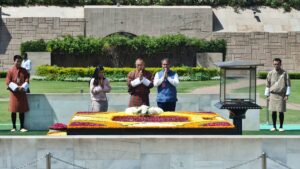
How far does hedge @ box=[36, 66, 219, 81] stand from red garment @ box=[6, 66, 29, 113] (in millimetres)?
15124

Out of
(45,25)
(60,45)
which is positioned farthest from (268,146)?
(45,25)

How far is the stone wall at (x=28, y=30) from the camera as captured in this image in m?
32.5

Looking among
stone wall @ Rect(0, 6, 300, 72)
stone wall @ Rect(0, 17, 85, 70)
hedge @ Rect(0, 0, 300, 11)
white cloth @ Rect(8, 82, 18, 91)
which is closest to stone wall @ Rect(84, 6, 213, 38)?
stone wall @ Rect(0, 6, 300, 72)

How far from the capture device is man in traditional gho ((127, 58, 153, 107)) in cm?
1202

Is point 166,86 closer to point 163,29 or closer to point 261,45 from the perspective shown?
point 163,29

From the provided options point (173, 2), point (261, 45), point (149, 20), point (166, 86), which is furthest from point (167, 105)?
point (173, 2)

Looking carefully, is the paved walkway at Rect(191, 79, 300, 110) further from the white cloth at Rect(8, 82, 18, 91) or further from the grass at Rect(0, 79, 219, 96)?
the white cloth at Rect(8, 82, 18, 91)

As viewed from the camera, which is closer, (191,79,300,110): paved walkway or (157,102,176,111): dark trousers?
(191,79,300,110): paved walkway

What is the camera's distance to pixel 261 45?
33281 mm

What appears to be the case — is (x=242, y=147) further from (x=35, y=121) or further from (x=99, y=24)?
(x=99, y=24)

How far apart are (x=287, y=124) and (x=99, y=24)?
1955 centimetres

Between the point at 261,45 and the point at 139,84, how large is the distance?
72.1 feet

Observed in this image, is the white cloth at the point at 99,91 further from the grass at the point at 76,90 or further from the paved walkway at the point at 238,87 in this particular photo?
the paved walkway at the point at 238,87

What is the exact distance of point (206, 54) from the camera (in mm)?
32156
